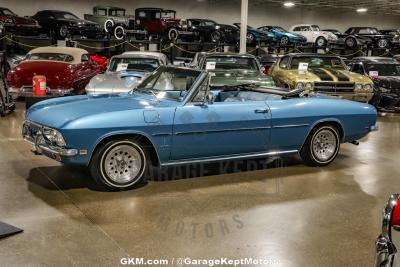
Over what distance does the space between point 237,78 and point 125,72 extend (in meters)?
2.55

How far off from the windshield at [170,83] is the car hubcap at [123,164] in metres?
0.88

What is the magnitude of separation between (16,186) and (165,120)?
6.15 ft

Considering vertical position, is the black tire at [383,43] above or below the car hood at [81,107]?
above

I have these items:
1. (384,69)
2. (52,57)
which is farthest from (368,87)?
(52,57)

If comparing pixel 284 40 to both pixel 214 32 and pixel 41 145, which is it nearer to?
pixel 214 32

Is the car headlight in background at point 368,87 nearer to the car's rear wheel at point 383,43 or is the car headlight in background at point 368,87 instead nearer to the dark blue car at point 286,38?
the dark blue car at point 286,38

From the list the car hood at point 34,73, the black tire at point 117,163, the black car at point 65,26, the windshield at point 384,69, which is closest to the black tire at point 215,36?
the black car at point 65,26

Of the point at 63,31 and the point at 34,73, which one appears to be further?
the point at 63,31

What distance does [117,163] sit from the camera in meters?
5.11

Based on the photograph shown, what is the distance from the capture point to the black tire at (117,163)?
4993 millimetres

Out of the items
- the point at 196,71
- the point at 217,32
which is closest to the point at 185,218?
the point at 196,71

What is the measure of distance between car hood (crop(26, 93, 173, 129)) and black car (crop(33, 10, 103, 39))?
1426 centimetres

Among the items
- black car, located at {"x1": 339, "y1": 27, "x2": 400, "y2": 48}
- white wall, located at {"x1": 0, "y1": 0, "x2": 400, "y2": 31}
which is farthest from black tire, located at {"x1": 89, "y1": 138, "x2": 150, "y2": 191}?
white wall, located at {"x1": 0, "y1": 0, "x2": 400, "y2": 31}

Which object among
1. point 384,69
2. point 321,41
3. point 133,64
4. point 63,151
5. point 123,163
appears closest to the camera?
point 63,151
